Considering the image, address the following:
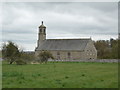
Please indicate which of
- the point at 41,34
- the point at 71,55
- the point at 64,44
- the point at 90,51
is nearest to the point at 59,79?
the point at 71,55

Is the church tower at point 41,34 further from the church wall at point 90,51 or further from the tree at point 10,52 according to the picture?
the tree at point 10,52

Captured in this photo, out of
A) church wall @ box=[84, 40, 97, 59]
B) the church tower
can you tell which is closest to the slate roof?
the church tower

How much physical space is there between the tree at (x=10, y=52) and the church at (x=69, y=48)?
146 ft

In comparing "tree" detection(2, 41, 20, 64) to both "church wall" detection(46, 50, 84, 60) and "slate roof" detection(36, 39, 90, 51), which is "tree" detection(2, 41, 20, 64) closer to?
"church wall" detection(46, 50, 84, 60)

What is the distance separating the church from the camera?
91500mm

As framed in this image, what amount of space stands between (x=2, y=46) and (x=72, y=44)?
47.5 meters

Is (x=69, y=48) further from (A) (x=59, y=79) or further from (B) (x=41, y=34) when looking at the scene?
(A) (x=59, y=79)

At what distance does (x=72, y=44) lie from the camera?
9438 cm

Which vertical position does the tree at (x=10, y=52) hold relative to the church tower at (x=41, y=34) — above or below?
below

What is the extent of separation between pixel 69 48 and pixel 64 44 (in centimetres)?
289

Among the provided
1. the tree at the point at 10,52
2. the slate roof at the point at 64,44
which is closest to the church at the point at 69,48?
the slate roof at the point at 64,44

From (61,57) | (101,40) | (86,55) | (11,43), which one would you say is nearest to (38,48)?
(61,57)

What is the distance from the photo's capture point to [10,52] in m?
48.2

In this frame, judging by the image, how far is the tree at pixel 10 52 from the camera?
157 ft
